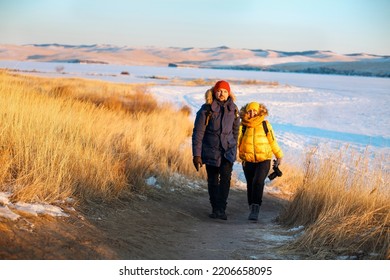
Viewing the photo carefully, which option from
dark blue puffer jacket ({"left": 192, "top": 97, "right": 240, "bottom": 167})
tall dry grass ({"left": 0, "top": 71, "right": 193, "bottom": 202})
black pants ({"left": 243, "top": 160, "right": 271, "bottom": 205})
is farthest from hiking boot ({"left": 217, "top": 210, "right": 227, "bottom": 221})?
tall dry grass ({"left": 0, "top": 71, "right": 193, "bottom": 202})

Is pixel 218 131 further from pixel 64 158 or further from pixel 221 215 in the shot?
pixel 64 158

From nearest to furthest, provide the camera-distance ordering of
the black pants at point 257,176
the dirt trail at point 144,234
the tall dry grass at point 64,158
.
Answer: the dirt trail at point 144,234 → the tall dry grass at point 64,158 → the black pants at point 257,176

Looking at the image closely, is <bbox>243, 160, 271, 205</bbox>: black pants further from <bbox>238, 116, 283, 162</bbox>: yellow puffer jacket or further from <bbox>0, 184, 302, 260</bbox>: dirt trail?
<bbox>0, 184, 302, 260</bbox>: dirt trail

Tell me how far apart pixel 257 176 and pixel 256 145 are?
440 mm

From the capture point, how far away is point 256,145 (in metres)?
Answer: 7.40

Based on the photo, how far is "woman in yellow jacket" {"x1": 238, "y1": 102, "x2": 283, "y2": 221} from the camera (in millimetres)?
7363

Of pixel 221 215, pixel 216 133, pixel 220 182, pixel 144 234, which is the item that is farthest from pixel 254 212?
pixel 144 234

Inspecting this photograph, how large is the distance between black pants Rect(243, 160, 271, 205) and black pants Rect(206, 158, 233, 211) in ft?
1.18

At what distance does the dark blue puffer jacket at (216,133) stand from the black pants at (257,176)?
478mm

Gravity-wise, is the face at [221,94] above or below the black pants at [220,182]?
above

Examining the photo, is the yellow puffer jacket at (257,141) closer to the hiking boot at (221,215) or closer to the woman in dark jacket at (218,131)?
the woman in dark jacket at (218,131)

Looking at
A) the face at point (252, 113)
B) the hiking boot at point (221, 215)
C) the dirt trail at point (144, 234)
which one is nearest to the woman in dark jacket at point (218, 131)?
the face at point (252, 113)

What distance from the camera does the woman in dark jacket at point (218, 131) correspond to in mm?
7051
